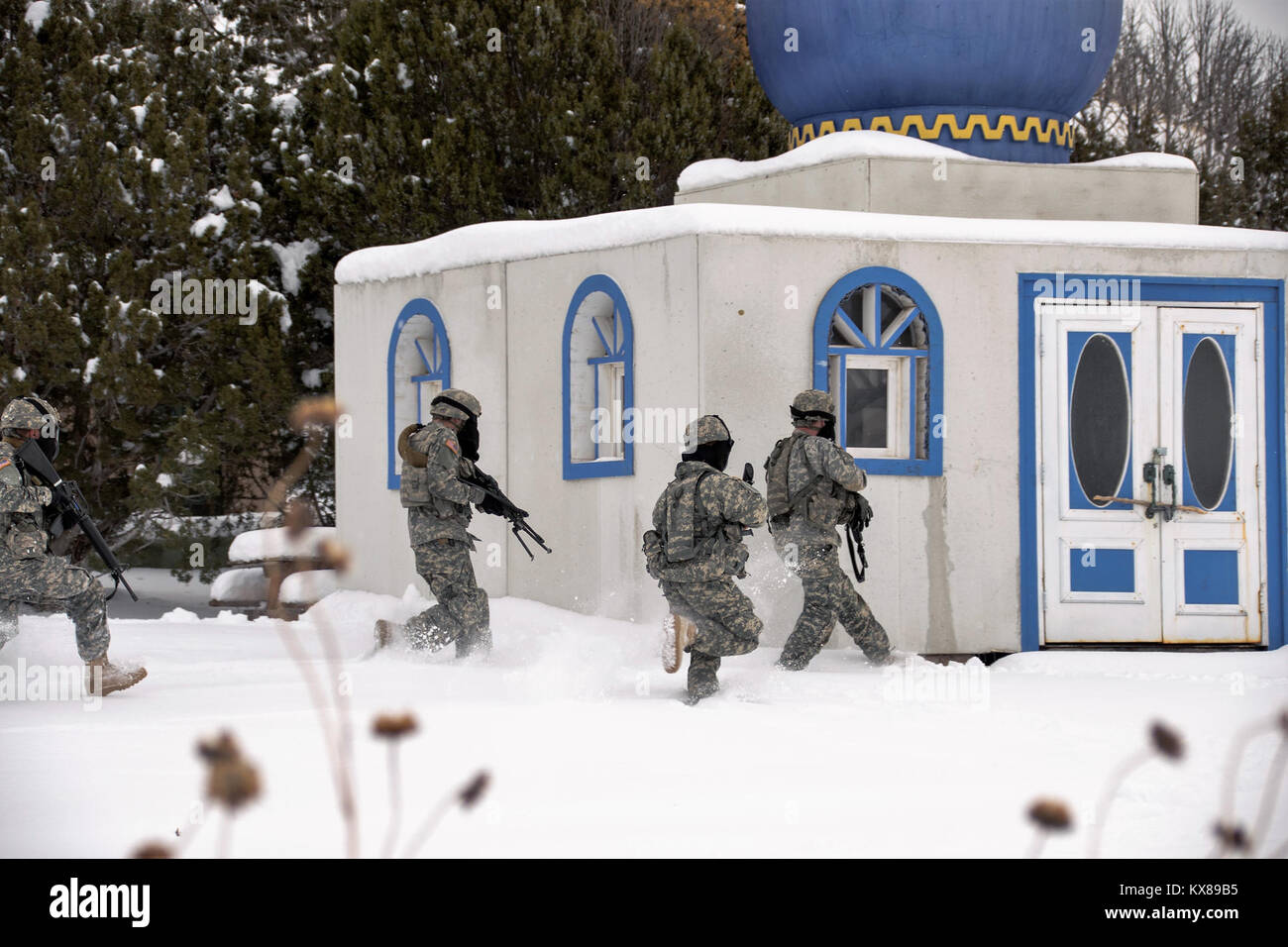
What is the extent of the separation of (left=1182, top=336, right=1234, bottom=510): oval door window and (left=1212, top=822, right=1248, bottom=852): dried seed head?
30.5 feet

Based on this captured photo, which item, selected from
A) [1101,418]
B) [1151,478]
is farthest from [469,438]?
[1151,478]

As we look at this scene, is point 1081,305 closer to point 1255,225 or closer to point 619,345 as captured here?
point 619,345

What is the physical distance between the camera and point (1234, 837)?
→ 171 cm

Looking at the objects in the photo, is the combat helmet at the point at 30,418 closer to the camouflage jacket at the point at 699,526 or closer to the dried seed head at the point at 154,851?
the camouflage jacket at the point at 699,526

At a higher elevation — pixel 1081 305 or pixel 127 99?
pixel 127 99

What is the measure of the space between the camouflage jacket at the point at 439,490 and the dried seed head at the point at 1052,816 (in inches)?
300

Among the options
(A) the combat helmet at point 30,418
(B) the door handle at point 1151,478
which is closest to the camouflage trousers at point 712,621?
(A) the combat helmet at point 30,418

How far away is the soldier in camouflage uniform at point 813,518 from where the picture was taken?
880 cm

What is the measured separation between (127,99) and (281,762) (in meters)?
13.0
